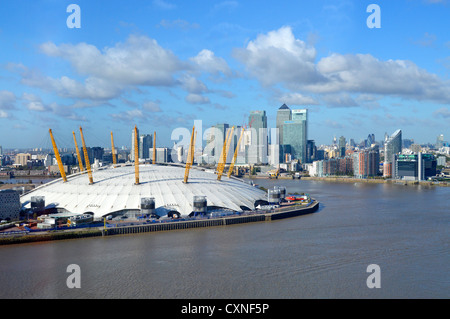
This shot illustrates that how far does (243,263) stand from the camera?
11984 millimetres

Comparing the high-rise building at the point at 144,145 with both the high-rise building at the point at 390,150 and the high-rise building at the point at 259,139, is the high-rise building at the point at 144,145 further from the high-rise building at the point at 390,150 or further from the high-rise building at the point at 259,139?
the high-rise building at the point at 390,150

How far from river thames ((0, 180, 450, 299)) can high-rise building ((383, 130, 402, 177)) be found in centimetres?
4103

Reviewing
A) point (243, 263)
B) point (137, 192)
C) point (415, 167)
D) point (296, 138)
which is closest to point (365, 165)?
point (415, 167)

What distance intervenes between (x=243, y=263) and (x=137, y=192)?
825 cm

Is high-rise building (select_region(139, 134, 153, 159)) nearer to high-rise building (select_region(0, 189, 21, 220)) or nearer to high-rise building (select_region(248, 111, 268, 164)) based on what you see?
high-rise building (select_region(248, 111, 268, 164))

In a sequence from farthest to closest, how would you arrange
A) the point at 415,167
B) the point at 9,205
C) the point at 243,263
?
the point at 415,167 → the point at 9,205 → the point at 243,263

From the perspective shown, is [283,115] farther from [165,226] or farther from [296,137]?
[165,226]

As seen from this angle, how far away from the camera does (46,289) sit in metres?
9.96

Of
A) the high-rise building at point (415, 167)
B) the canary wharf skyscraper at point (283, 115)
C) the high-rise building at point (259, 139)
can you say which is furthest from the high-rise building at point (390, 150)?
the canary wharf skyscraper at point (283, 115)

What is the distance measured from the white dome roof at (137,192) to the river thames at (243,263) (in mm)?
2203

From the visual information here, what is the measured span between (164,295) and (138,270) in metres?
1.91
